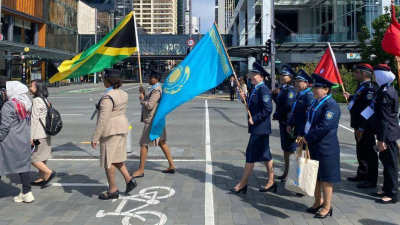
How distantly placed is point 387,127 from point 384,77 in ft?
2.31

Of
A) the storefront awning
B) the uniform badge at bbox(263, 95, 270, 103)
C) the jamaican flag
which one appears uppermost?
the storefront awning

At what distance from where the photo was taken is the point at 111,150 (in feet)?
19.1

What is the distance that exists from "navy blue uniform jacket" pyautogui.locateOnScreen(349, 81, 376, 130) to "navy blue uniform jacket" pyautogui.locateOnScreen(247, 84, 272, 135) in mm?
1555

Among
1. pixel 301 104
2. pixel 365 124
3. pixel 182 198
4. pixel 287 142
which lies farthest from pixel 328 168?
pixel 182 198

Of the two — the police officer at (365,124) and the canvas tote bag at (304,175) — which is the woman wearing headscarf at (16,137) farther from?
the police officer at (365,124)

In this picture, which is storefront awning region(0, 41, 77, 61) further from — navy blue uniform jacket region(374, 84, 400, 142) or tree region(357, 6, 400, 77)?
navy blue uniform jacket region(374, 84, 400, 142)

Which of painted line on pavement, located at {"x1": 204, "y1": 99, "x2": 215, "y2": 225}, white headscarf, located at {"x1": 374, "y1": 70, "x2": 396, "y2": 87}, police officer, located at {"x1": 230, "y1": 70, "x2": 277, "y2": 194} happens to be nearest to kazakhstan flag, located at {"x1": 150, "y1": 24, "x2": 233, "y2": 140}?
police officer, located at {"x1": 230, "y1": 70, "x2": 277, "y2": 194}

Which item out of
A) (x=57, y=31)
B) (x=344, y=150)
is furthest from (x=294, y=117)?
(x=57, y=31)

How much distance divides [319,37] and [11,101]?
116 ft

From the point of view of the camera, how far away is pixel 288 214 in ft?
17.6

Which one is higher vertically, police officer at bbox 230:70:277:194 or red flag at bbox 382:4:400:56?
red flag at bbox 382:4:400:56

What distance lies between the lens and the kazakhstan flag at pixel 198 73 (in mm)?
6352

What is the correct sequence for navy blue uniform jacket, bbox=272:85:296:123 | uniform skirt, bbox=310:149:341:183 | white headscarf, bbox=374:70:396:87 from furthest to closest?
1. navy blue uniform jacket, bbox=272:85:296:123
2. white headscarf, bbox=374:70:396:87
3. uniform skirt, bbox=310:149:341:183

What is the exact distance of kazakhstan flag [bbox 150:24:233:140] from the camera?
6352 mm
